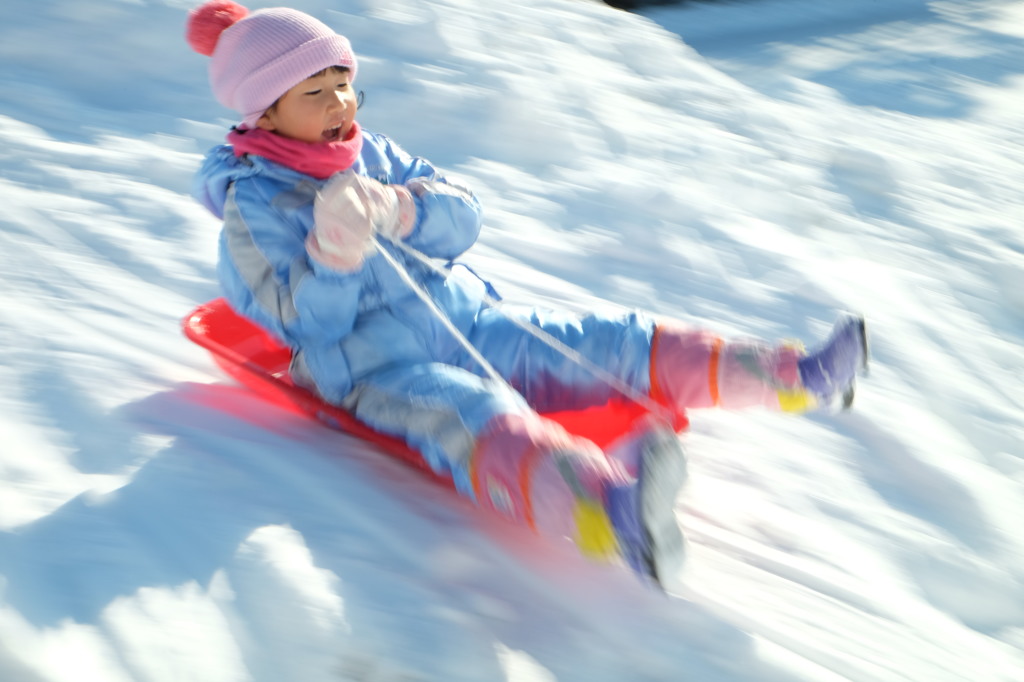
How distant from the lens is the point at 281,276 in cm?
150

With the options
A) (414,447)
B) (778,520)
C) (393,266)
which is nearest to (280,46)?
(393,266)

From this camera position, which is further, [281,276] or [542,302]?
[542,302]

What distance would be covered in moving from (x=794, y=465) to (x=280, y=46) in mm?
1035

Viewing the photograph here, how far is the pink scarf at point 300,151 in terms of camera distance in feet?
5.09

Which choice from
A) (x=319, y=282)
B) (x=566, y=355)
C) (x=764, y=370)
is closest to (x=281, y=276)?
(x=319, y=282)

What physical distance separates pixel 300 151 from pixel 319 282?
236 millimetres

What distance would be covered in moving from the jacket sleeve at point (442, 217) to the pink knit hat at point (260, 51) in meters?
0.23

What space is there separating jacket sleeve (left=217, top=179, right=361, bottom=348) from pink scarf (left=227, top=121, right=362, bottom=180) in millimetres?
54

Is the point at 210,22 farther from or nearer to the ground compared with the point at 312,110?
farther from the ground

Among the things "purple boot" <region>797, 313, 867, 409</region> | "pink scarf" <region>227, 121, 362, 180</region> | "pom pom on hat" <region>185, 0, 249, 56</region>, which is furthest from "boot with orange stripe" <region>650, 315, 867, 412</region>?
"pom pom on hat" <region>185, 0, 249, 56</region>

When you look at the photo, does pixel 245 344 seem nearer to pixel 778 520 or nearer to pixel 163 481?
pixel 163 481

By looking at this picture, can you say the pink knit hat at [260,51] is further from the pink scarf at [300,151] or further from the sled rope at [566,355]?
the sled rope at [566,355]

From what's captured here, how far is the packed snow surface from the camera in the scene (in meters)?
1.19

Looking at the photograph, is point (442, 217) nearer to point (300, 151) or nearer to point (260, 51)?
point (300, 151)
